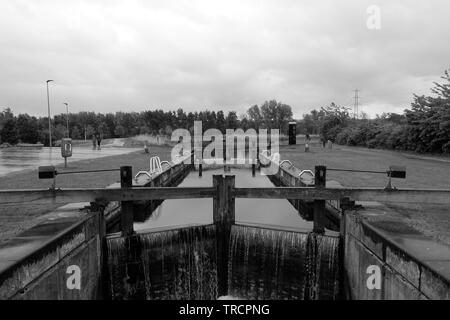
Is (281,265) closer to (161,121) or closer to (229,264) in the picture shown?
(229,264)

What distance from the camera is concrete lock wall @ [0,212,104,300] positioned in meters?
4.79

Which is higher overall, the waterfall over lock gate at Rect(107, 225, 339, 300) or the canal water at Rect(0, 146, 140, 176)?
the canal water at Rect(0, 146, 140, 176)

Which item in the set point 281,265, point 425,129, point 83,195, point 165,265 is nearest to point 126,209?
point 83,195

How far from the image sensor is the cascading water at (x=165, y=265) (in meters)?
8.45

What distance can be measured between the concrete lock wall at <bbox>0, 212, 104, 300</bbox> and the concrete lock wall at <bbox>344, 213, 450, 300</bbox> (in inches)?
209

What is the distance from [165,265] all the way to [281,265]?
2.82 metres

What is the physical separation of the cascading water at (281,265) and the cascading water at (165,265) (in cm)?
66

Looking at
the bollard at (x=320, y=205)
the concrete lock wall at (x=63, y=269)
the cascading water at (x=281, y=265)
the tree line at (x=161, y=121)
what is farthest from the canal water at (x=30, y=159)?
the tree line at (x=161, y=121)

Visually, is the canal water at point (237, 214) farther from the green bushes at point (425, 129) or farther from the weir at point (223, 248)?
the green bushes at point (425, 129)

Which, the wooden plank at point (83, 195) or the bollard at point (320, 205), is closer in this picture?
the wooden plank at point (83, 195)

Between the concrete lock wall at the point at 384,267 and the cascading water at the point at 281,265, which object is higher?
the concrete lock wall at the point at 384,267

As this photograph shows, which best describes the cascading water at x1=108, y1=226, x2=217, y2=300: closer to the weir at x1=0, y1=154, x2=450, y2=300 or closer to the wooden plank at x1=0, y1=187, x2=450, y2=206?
the weir at x1=0, y1=154, x2=450, y2=300

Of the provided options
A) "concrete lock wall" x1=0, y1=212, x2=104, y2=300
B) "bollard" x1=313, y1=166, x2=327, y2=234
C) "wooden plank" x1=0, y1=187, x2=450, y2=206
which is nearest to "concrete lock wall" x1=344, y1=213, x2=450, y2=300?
"wooden plank" x1=0, y1=187, x2=450, y2=206

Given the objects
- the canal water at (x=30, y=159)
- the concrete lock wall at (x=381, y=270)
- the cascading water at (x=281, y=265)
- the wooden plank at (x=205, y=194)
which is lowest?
the cascading water at (x=281, y=265)
